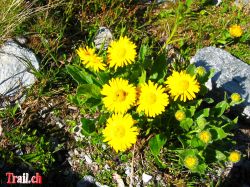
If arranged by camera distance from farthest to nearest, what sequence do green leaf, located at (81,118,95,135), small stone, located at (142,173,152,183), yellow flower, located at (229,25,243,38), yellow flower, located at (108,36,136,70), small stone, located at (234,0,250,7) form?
small stone, located at (234,0,250,7) < yellow flower, located at (229,25,243,38) < small stone, located at (142,173,152,183) < green leaf, located at (81,118,95,135) < yellow flower, located at (108,36,136,70)

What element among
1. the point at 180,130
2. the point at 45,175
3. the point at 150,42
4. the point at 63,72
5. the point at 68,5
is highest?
the point at 68,5

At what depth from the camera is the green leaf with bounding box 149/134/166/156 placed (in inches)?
123

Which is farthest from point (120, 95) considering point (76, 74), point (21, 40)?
point (21, 40)

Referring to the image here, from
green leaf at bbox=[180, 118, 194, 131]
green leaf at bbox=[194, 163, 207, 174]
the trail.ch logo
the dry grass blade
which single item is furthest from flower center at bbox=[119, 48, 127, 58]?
the dry grass blade

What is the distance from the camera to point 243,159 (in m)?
3.66

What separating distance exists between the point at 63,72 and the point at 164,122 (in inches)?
41.1

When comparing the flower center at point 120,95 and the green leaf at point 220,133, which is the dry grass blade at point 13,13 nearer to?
the flower center at point 120,95

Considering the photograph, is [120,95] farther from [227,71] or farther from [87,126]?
[227,71]

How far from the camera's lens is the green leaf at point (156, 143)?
10.2ft

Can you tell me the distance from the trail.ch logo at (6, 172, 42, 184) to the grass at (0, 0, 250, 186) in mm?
89

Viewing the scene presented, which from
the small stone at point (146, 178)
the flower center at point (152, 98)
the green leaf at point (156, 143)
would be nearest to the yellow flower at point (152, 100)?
the flower center at point (152, 98)

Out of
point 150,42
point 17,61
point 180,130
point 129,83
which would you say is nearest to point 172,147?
point 180,130

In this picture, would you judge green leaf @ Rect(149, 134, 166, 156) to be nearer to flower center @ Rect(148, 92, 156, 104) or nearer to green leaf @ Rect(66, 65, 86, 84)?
flower center @ Rect(148, 92, 156, 104)

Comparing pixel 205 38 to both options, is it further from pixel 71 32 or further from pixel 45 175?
pixel 45 175
